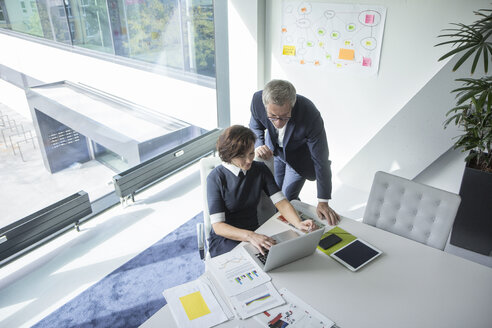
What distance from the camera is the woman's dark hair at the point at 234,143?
194 cm

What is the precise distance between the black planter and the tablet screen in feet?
5.03

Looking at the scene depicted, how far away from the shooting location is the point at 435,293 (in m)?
1.62

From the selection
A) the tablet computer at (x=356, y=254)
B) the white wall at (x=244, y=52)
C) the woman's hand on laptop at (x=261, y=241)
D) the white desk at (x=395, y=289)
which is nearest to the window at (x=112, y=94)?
the white wall at (x=244, y=52)

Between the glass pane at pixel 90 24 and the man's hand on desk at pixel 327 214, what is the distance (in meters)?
2.55

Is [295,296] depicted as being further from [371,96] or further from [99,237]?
[371,96]

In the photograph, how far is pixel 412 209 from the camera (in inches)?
83.7

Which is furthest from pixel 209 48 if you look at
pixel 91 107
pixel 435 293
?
pixel 435 293

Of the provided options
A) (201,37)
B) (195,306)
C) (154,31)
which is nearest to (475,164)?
(195,306)

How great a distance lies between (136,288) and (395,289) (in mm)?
1890

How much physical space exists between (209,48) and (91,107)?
1697mm

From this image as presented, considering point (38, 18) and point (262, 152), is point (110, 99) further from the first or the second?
point (262, 152)

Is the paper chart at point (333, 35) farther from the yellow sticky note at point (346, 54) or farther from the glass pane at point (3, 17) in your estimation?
the glass pane at point (3, 17)

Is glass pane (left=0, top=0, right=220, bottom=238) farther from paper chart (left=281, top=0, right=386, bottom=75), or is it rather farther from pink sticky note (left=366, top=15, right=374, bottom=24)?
pink sticky note (left=366, top=15, right=374, bottom=24)

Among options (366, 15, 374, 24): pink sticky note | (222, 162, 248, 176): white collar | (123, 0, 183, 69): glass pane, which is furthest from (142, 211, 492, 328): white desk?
(123, 0, 183, 69): glass pane
